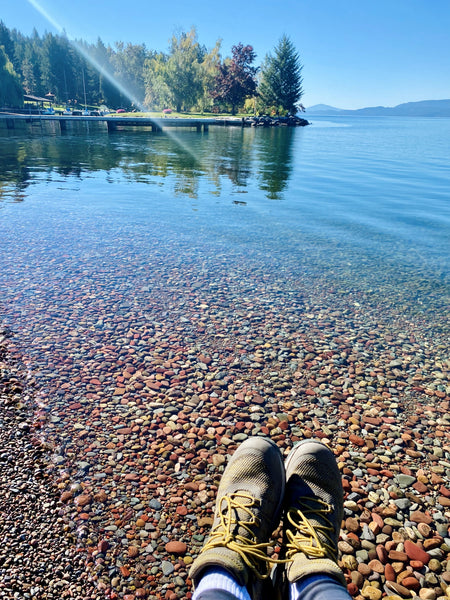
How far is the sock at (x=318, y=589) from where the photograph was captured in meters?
1.83

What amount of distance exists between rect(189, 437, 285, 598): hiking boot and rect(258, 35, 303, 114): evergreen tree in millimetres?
99156

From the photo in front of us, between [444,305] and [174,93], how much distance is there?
91009 millimetres

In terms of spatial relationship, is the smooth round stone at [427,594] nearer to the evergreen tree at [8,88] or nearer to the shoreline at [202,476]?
the shoreline at [202,476]

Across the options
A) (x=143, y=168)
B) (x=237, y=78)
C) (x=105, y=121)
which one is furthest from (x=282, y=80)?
(x=143, y=168)

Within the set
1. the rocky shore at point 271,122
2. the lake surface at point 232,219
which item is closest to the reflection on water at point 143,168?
the lake surface at point 232,219

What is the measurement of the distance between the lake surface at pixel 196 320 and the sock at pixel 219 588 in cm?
76

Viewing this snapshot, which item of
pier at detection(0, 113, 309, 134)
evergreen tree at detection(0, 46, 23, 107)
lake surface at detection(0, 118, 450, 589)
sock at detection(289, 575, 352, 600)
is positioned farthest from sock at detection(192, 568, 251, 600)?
evergreen tree at detection(0, 46, 23, 107)

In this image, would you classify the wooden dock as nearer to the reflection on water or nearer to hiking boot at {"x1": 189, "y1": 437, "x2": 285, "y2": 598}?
the reflection on water

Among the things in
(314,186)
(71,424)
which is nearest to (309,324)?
(71,424)

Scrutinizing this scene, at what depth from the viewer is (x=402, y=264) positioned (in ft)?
26.0

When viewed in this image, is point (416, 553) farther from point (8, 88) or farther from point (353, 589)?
point (8, 88)

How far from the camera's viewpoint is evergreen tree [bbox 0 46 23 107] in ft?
235

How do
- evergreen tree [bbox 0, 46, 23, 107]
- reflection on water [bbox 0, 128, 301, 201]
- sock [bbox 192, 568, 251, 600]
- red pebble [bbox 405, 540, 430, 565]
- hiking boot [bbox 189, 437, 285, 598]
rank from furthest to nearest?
evergreen tree [bbox 0, 46, 23, 107] < reflection on water [bbox 0, 128, 301, 201] < red pebble [bbox 405, 540, 430, 565] < hiking boot [bbox 189, 437, 285, 598] < sock [bbox 192, 568, 251, 600]

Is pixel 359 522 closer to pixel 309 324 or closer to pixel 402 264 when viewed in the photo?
pixel 309 324
